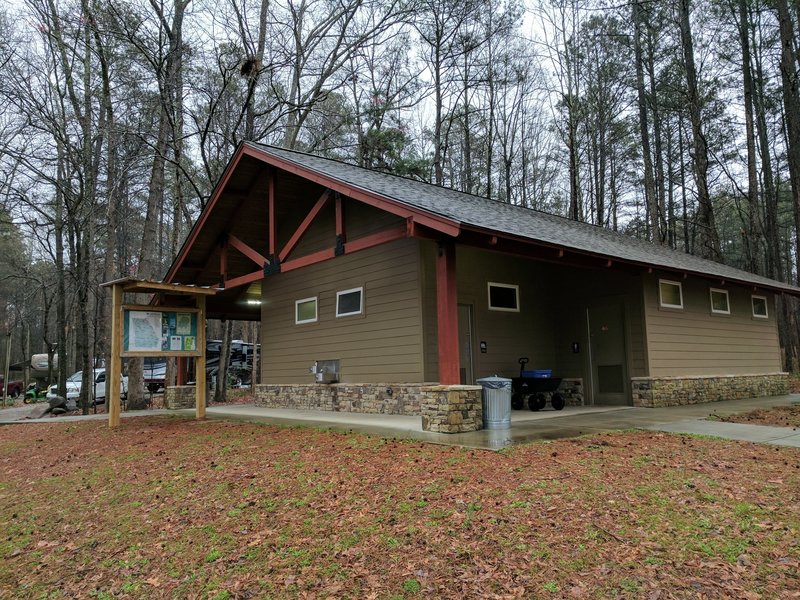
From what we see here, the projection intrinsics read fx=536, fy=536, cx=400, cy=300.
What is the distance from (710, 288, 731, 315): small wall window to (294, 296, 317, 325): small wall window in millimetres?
8629

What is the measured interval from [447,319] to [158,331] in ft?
18.7

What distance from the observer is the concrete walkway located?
20.3 ft

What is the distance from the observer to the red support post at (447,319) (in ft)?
21.9

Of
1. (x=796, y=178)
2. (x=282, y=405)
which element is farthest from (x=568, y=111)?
(x=282, y=405)

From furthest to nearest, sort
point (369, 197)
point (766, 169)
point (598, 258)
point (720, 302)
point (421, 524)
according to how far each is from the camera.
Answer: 1. point (766, 169)
2. point (720, 302)
3. point (598, 258)
4. point (369, 197)
5. point (421, 524)

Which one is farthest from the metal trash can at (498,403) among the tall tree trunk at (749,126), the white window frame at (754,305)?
the tall tree trunk at (749,126)

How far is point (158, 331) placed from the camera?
9.61 metres

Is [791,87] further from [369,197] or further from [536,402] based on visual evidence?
[369,197]

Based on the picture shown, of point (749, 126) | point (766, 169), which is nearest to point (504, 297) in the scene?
point (749, 126)

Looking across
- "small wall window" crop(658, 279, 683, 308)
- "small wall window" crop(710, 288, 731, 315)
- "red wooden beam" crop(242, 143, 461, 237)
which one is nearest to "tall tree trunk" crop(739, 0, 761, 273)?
"small wall window" crop(710, 288, 731, 315)

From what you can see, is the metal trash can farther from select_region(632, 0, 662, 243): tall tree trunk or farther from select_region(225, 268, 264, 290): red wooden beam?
select_region(632, 0, 662, 243): tall tree trunk

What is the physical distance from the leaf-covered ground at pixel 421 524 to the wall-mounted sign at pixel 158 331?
3.40 metres

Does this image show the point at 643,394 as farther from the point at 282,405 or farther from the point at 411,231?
the point at 282,405

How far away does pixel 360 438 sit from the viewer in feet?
22.2
